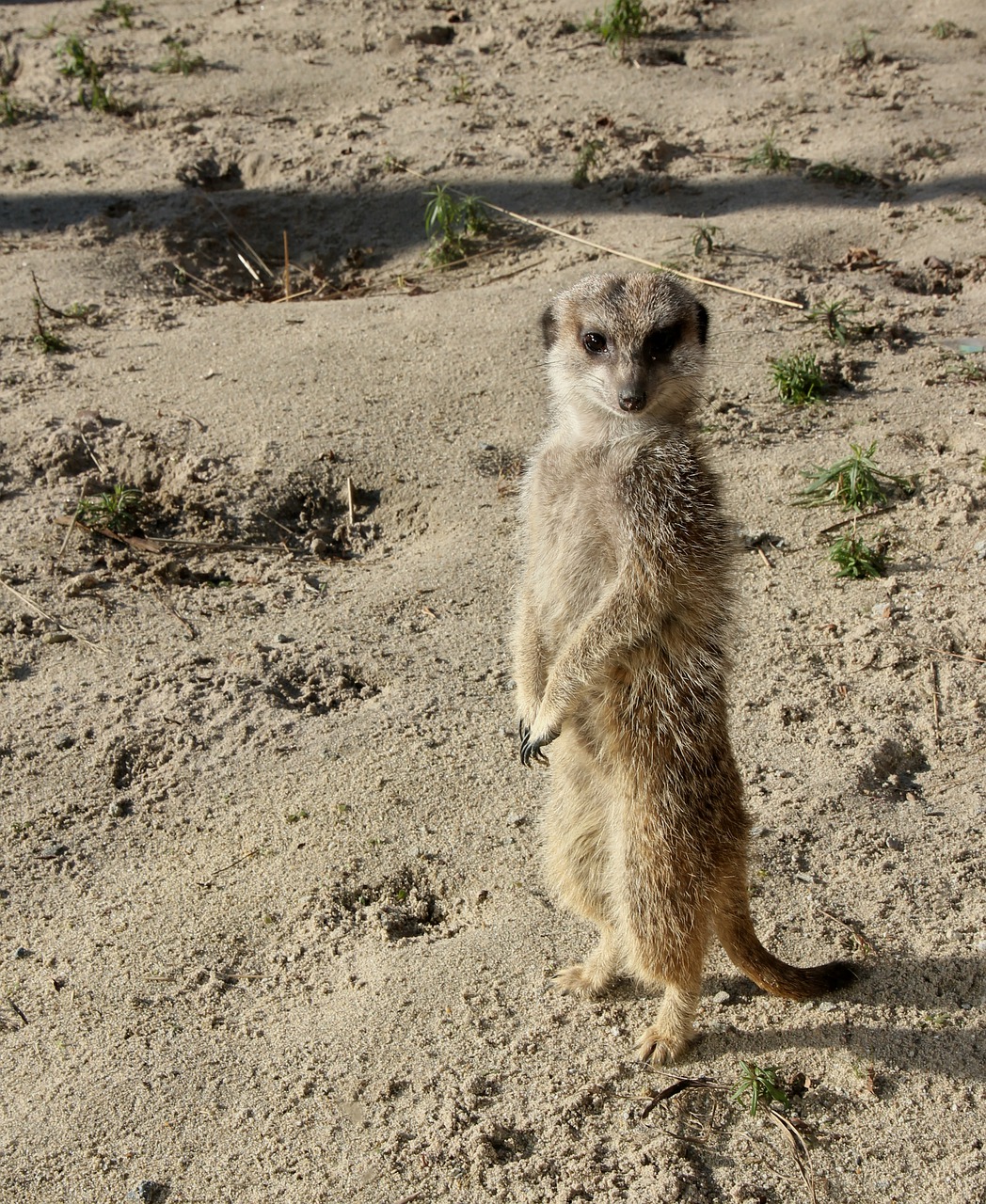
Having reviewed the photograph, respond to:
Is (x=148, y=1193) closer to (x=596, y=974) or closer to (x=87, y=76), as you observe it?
(x=596, y=974)

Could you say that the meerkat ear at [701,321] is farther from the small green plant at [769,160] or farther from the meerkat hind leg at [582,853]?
the small green plant at [769,160]

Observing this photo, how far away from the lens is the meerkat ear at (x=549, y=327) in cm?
312

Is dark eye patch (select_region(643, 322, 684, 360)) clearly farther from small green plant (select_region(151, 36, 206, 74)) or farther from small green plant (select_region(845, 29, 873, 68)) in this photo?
small green plant (select_region(151, 36, 206, 74))

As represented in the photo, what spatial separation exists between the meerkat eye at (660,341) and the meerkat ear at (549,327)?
0.35m

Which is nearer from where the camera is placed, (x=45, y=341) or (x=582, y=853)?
(x=582, y=853)

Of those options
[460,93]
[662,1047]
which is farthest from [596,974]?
[460,93]

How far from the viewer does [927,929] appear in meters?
3.00

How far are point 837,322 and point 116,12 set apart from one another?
5.67 meters

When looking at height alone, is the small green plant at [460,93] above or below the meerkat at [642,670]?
above

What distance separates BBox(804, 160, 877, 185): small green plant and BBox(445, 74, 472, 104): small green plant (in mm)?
2121

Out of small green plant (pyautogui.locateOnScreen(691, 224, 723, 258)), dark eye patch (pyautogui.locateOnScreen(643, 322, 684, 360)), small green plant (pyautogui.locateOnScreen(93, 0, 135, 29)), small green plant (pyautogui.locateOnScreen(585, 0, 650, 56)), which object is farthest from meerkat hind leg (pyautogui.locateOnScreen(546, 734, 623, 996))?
small green plant (pyautogui.locateOnScreen(93, 0, 135, 29))

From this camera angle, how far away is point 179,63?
7.26 metres

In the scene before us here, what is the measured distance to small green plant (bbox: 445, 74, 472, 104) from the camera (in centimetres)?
689

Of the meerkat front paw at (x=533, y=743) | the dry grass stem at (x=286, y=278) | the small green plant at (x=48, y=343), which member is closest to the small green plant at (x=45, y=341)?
the small green plant at (x=48, y=343)
